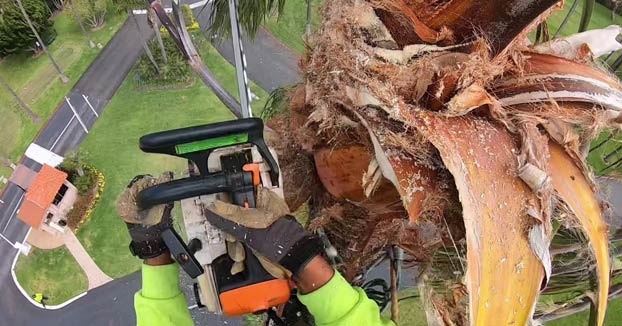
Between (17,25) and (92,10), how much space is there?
135 centimetres

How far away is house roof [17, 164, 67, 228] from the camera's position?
780cm

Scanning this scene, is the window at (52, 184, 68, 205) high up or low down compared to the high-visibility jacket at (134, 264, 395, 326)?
down

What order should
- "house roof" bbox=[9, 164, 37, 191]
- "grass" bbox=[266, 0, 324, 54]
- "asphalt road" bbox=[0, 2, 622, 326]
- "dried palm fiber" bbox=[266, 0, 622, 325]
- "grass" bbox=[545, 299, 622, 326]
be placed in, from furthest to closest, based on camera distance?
1. "grass" bbox=[266, 0, 324, 54]
2. "house roof" bbox=[9, 164, 37, 191]
3. "asphalt road" bbox=[0, 2, 622, 326]
4. "grass" bbox=[545, 299, 622, 326]
5. "dried palm fiber" bbox=[266, 0, 622, 325]

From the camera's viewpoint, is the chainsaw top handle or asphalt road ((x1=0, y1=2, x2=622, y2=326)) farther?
asphalt road ((x1=0, y1=2, x2=622, y2=326))

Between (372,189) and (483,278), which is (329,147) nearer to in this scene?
(372,189)

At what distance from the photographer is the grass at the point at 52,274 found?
7785mm

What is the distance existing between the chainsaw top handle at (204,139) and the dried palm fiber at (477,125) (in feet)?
0.86

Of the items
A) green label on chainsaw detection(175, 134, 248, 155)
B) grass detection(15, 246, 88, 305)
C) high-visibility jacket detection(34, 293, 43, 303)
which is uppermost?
green label on chainsaw detection(175, 134, 248, 155)

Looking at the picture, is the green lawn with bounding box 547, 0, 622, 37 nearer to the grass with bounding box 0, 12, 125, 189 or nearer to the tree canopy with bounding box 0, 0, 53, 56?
the grass with bounding box 0, 12, 125, 189

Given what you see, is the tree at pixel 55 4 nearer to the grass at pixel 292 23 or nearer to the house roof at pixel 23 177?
the house roof at pixel 23 177

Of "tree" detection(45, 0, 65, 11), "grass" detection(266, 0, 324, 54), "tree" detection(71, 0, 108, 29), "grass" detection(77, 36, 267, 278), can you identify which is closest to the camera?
"grass" detection(77, 36, 267, 278)

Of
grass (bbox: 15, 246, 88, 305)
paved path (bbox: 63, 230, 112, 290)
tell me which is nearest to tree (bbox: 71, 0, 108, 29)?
paved path (bbox: 63, 230, 112, 290)

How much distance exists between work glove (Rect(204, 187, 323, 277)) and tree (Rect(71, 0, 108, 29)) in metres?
9.28

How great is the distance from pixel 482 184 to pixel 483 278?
0.22 meters
